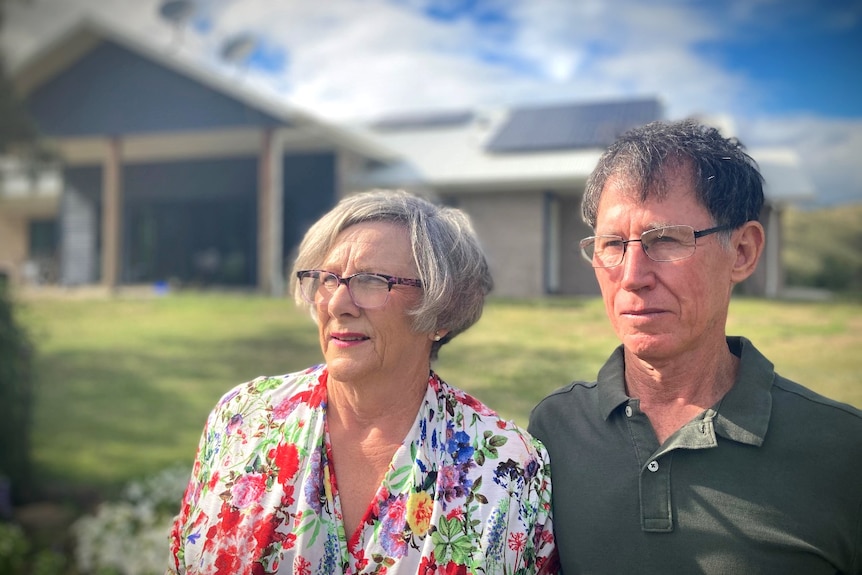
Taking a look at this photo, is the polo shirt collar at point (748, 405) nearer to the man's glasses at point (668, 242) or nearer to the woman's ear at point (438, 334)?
the man's glasses at point (668, 242)

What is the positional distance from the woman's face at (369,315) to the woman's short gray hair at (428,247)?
0.03 metres

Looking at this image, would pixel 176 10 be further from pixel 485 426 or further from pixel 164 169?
pixel 485 426

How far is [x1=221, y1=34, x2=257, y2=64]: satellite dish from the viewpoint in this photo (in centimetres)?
818

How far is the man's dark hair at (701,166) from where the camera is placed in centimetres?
177

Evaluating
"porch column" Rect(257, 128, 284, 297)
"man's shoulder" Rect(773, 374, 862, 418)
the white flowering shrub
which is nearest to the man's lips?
"man's shoulder" Rect(773, 374, 862, 418)

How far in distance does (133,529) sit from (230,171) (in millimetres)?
9390

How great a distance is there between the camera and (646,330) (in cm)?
180

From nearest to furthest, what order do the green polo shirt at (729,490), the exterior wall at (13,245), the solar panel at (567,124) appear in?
1. the green polo shirt at (729,490)
2. the solar panel at (567,124)
3. the exterior wall at (13,245)

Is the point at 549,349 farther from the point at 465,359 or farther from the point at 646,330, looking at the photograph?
the point at 646,330

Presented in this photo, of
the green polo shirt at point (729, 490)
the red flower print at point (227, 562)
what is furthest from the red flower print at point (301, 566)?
the green polo shirt at point (729, 490)

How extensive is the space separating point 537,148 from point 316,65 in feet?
11.0

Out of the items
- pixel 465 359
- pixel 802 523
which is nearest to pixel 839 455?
pixel 802 523

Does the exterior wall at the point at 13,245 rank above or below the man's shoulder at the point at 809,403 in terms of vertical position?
above

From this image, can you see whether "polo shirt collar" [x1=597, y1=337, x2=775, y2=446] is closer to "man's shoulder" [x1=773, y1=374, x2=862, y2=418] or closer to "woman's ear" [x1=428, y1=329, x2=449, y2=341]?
"man's shoulder" [x1=773, y1=374, x2=862, y2=418]
